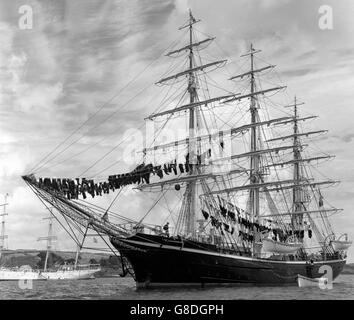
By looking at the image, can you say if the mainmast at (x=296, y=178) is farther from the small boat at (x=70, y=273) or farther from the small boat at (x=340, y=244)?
the small boat at (x=70, y=273)

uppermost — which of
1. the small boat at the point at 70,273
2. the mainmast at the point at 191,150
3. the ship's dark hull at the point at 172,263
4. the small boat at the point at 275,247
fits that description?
the mainmast at the point at 191,150

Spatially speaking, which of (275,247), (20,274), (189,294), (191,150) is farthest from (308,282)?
(20,274)

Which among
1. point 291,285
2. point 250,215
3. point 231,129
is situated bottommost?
point 291,285

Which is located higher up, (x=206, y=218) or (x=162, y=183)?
(x=162, y=183)

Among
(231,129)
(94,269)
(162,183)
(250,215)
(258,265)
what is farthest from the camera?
(94,269)

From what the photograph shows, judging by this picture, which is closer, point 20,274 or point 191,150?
point 191,150

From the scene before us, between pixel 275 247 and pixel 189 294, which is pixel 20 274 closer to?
pixel 275 247

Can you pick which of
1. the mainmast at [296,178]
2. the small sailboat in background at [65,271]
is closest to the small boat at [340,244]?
the mainmast at [296,178]

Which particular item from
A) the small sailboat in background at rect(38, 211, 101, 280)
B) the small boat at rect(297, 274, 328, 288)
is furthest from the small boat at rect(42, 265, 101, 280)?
the small boat at rect(297, 274, 328, 288)

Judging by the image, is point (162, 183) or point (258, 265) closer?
point (162, 183)

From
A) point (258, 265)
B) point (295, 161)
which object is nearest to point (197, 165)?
point (258, 265)
